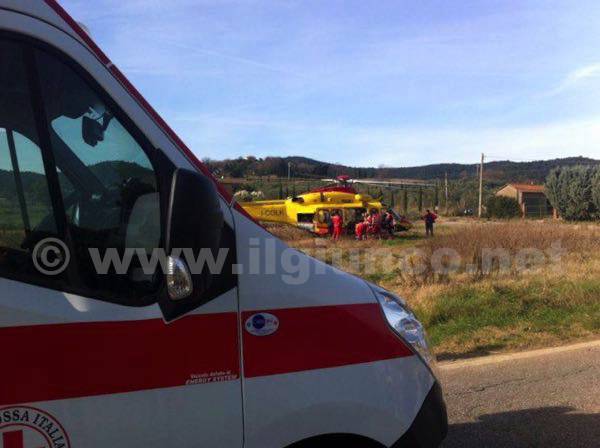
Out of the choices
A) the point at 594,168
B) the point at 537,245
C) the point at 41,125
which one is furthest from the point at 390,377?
the point at 594,168

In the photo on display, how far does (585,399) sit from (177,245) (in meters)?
4.30

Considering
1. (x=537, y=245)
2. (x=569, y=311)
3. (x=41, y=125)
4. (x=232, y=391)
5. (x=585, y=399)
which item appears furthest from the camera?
(x=537, y=245)

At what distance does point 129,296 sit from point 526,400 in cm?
401

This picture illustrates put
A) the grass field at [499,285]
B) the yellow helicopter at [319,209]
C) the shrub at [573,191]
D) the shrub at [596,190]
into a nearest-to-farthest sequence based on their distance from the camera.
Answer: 1. the grass field at [499,285]
2. the yellow helicopter at [319,209]
3. the shrub at [596,190]
4. the shrub at [573,191]

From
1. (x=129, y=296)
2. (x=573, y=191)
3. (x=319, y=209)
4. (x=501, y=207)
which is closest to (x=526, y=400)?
(x=129, y=296)

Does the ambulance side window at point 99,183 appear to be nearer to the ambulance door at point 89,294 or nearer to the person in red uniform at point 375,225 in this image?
the ambulance door at point 89,294

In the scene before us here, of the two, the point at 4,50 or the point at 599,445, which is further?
the point at 599,445

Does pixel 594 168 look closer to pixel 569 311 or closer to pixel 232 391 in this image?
pixel 569 311

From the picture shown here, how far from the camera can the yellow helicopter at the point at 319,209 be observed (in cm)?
2891

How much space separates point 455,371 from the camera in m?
5.66

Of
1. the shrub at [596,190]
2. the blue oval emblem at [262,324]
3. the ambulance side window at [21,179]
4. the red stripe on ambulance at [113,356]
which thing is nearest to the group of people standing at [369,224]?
the blue oval emblem at [262,324]

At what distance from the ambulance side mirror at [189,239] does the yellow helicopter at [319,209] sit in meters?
26.5

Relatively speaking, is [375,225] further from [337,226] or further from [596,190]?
[596,190]

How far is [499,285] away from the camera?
9.75 meters
